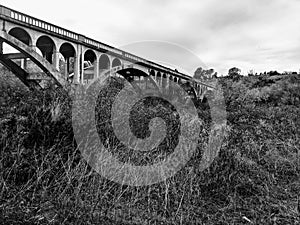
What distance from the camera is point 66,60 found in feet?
77.6

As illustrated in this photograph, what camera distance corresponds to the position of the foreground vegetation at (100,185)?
9.71 ft

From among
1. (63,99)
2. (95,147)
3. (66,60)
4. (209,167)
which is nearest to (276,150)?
(209,167)

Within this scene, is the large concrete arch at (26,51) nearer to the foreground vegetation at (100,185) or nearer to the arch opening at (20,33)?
the arch opening at (20,33)

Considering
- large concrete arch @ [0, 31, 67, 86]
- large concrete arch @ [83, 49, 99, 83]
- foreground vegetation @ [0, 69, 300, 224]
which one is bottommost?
foreground vegetation @ [0, 69, 300, 224]

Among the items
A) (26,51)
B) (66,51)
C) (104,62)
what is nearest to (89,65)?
(104,62)

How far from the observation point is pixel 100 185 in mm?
3553

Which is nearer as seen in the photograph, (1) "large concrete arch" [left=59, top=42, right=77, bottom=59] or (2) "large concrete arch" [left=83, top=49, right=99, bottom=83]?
(1) "large concrete arch" [left=59, top=42, right=77, bottom=59]

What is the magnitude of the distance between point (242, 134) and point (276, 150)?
878mm

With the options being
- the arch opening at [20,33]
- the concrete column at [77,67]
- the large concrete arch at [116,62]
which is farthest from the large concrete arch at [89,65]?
the arch opening at [20,33]

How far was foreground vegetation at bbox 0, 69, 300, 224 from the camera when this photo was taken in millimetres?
2959

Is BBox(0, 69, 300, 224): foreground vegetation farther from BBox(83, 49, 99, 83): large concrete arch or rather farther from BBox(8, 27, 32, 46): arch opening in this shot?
BBox(83, 49, 99, 83): large concrete arch

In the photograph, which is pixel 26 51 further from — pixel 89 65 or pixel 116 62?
pixel 89 65

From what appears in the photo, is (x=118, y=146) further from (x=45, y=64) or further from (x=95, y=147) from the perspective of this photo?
(x=45, y=64)

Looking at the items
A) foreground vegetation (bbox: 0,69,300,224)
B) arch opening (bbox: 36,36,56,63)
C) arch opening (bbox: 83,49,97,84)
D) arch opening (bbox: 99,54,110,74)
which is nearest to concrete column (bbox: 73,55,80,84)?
arch opening (bbox: 83,49,97,84)
